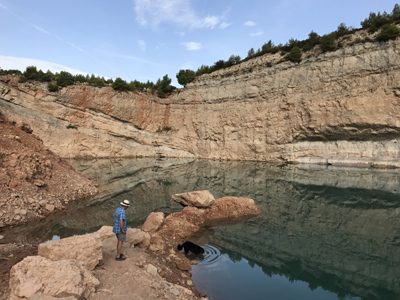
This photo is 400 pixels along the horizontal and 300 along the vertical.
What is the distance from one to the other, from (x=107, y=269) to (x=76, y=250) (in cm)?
84

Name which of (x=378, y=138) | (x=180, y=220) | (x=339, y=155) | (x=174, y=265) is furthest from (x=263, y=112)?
(x=174, y=265)

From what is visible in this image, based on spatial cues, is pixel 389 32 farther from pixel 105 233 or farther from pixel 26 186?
pixel 26 186

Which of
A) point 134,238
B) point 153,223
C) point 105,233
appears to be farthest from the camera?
point 153,223

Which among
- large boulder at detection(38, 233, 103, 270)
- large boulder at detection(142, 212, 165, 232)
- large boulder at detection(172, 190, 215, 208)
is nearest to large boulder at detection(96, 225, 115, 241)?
large boulder at detection(38, 233, 103, 270)

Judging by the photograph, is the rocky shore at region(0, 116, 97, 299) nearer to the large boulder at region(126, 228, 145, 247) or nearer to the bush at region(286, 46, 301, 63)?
the large boulder at region(126, 228, 145, 247)

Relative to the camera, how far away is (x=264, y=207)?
13.6 m

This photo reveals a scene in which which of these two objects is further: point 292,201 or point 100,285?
point 292,201

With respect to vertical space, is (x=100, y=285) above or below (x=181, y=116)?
below

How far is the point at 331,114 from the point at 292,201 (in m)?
23.9

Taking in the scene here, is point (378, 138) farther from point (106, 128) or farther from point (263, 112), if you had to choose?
point (106, 128)

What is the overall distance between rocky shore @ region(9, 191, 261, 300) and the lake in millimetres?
754

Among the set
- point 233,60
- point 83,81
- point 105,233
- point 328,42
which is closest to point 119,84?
point 83,81

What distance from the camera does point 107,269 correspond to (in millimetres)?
5605

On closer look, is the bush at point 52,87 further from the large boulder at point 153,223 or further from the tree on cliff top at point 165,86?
the large boulder at point 153,223
